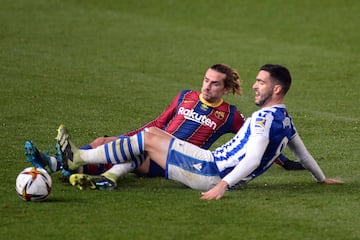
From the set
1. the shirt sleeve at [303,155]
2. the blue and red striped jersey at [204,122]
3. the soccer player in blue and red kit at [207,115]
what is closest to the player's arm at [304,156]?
the shirt sleeve at [303,155]

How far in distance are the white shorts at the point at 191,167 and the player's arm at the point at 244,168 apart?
0.33m

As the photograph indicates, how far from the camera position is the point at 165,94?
16781mm

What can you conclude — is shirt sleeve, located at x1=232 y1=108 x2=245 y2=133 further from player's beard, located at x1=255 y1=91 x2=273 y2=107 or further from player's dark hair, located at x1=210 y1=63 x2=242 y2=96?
player's beard, located at x1=255 y1=91 x2=273 y2=107

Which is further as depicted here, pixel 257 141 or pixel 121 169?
pixel 121 169

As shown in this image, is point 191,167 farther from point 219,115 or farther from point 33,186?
point 33,186

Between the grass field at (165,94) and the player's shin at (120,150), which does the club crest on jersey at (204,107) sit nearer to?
the grass field at (165,94)

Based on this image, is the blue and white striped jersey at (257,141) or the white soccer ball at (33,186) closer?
the white soccer ball at (33,186)

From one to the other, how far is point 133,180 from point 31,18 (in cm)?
1289

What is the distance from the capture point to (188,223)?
376 inches

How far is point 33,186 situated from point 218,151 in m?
1.99

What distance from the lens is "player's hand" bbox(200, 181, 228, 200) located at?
10.3m

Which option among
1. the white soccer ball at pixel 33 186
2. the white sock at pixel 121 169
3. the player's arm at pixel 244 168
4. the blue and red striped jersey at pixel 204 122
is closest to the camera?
the white soccer ball at pixel 33 186

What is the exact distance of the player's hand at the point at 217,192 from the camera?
10305mm

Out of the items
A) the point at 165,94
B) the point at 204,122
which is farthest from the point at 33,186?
the point at 165,94
